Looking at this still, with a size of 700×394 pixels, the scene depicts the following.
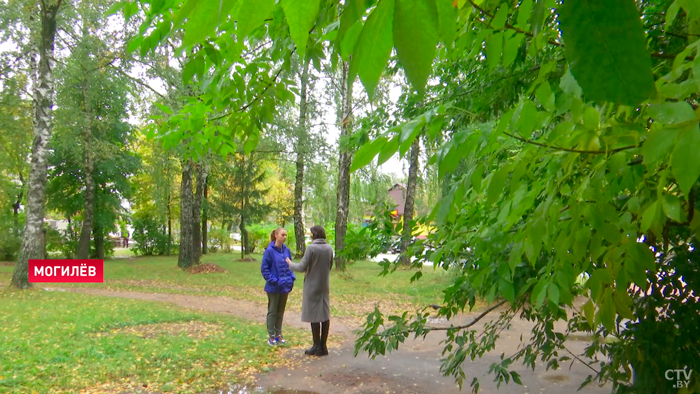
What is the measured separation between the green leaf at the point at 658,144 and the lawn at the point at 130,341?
5.47 m

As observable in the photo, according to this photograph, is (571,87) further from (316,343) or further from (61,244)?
(61,244)

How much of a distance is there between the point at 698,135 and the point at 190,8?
0.82 metres

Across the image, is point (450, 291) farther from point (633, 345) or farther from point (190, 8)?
point (190, 8)

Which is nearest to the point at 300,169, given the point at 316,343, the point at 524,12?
the point at 316,343

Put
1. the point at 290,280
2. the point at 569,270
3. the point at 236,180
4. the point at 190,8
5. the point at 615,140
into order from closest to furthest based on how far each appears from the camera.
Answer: the point at 190,8 < the point at 615,140 < the point at 569,270 < the point at 290,280 < the point at 236,180

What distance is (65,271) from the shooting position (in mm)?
16609

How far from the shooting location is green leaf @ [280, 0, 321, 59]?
22.1 inches

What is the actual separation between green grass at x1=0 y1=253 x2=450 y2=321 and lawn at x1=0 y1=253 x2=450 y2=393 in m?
0.06

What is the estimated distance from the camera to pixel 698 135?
29.0 inches

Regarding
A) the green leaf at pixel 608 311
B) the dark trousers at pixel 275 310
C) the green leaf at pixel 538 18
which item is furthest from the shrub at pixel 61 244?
the green leaf at pixel 538 18

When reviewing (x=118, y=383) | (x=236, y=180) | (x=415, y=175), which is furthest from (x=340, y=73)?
(x=118, y=383)

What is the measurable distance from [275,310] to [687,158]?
668 cm

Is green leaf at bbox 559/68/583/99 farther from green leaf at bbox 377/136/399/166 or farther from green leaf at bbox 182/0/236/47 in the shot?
green leaf at bbox 182/0/236/47

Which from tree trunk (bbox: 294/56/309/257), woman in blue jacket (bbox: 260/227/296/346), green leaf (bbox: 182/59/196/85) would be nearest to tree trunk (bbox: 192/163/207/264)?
tree trunk (bbox: 294/56/309/257)
